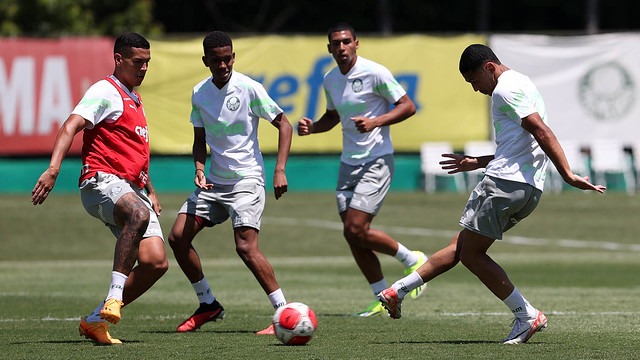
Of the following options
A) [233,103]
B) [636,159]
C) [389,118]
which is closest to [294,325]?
[233,103]

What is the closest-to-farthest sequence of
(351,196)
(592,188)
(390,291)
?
1. (592,188)
2. (390,291)
3. (351,196)

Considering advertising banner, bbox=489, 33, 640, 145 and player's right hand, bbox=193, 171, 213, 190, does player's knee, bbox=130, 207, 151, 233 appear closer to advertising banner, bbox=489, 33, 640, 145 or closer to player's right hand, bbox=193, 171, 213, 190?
player's right hand, bbox=193, 171, 213, 190

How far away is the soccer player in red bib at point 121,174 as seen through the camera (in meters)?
10.0

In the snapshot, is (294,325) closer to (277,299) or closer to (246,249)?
(277,299)

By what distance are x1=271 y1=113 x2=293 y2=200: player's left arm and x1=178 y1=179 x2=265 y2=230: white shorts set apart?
26 centimetres

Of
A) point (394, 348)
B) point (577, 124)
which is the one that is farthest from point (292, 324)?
point (577, 124)

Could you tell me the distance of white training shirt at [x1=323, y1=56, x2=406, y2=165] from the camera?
1292cm

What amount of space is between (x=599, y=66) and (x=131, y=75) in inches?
859

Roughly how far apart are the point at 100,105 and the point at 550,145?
11.0 ft

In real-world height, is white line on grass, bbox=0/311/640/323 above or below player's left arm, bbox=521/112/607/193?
below

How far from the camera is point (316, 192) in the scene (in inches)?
1206

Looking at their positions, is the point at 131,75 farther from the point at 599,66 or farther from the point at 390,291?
the point at 599,66

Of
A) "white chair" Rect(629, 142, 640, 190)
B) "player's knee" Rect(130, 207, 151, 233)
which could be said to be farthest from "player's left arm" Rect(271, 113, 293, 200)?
"white chair" Rect(629, 142, 640, 190)

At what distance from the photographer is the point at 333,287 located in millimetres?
16219
